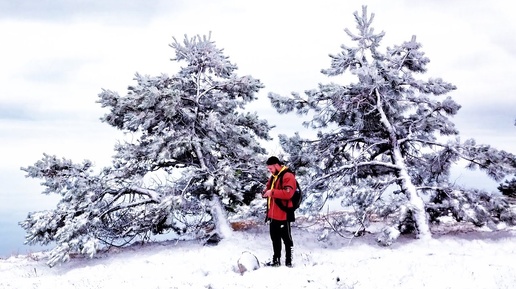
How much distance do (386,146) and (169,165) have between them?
6263 millimetres

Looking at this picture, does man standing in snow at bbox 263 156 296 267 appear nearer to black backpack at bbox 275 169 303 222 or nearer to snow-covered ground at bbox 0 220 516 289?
black backpack at bbox 275 169 303 222

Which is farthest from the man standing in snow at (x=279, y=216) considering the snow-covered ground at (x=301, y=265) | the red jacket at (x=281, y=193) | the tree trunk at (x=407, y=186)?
the tree trunk at (x=407, y=186)

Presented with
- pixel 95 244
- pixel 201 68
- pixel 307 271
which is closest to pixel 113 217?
pixel 95 244

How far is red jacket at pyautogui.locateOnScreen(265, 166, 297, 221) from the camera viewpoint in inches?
385

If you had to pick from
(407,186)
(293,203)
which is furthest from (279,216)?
(407,186)

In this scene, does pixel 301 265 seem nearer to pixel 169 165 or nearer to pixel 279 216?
pixel 279 216

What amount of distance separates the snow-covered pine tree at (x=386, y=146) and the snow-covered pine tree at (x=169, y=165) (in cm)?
154

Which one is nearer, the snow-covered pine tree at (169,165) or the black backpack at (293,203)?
the black backpack at (293,203)

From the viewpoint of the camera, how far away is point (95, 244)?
40.2ft

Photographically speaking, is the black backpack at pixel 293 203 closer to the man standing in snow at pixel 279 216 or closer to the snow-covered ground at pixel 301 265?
the man standing in snow at pixel 279 216

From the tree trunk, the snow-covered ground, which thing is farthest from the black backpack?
the tree trunk

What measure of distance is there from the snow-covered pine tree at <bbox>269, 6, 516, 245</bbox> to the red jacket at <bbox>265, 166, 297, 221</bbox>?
10.7 feet

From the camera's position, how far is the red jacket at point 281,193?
9780 millimetres

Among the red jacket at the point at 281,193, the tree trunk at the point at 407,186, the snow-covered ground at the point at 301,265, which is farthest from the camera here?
the tree trunk at the point at 407,186
